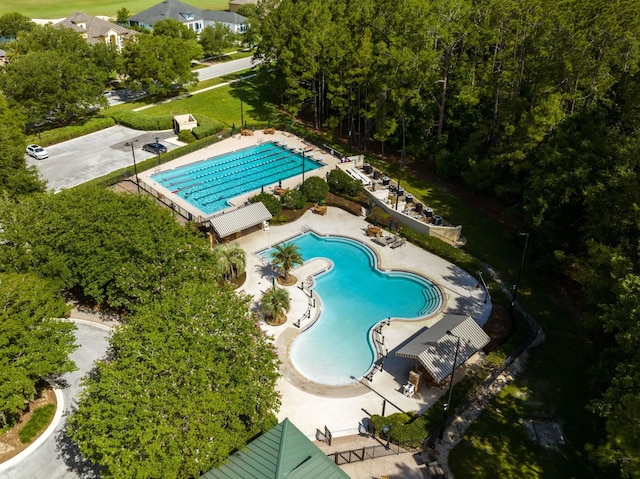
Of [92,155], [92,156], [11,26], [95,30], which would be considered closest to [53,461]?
[92,156]

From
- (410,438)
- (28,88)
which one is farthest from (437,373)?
(28,88)

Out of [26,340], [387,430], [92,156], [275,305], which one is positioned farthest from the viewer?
[92,156]

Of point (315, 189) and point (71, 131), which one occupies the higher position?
point (315, 189)

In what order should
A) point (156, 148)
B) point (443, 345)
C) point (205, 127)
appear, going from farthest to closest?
1. point (205, 127)
2. point (156, 148)
3. point (443, 345)

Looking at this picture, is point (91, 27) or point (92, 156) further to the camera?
point (91, 27)

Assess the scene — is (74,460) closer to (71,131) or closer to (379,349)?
(379,349)

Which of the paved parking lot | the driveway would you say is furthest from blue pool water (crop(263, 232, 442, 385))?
the paved parking lot

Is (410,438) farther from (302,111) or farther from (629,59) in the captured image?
(302,111)
